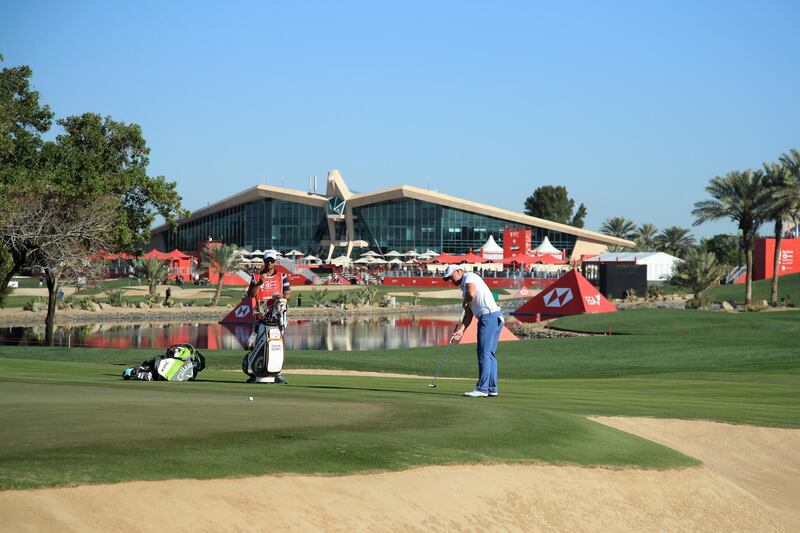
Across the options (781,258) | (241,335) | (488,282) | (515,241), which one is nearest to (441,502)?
(241,335)

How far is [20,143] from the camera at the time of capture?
127ft

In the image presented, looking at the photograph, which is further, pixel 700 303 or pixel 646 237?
pixel 646 237

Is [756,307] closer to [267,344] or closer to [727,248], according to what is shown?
[267,344]

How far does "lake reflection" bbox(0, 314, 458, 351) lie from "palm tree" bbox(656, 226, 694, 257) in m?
72.9

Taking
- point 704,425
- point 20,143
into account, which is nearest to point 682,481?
point 704,425

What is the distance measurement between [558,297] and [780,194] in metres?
15.6

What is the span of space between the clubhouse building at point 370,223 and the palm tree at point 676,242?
15.0ft

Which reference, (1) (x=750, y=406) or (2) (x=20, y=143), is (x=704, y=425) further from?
(2) (x=20, y=143)

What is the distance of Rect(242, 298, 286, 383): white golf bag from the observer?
15.4 meters

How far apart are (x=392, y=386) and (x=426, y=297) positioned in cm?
7176

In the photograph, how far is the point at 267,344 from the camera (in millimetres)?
15594

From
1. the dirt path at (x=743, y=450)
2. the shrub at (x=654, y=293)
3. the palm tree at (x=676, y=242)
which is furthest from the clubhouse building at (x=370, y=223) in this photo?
the dirt path at (x=743, y=450)

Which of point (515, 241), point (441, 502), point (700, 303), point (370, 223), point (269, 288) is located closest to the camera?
point (441, 502)

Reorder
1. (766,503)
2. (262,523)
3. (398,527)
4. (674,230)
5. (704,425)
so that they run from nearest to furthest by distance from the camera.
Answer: (262,523)
(398,527)
(766,503)
(704,425)
(674,230)
